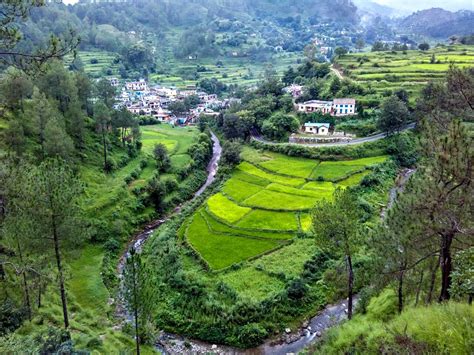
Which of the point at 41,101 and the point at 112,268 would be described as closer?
the point at 112,268

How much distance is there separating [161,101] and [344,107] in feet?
157

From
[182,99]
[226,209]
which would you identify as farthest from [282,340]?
[182,99]

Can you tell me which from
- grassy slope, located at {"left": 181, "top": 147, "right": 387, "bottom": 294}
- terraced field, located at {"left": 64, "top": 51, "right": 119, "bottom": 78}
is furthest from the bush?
terraced field, located at {"left": 64, "top": 51, "right": 119, "bottom": 78}

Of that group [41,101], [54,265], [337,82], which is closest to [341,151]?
[337,82]

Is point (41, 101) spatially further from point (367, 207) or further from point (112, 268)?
point (367, 207)

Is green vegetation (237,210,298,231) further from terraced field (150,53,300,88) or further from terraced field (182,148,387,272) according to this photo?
terraced field (150,53,300,88)

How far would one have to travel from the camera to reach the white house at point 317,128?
6116 centimetres

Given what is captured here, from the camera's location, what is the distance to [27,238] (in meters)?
21.0

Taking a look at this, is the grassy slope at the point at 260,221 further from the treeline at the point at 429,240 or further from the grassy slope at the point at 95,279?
the treeline at the point at 429,240

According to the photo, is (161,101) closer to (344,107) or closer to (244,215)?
(344,107)

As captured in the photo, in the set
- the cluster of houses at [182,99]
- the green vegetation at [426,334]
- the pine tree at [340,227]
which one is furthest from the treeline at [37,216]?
the cluster of houses at [182,99]

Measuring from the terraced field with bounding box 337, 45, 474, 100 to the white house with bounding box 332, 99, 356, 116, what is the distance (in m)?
7.12

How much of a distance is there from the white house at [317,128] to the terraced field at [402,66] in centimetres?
1379

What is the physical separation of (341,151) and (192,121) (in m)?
42.2
